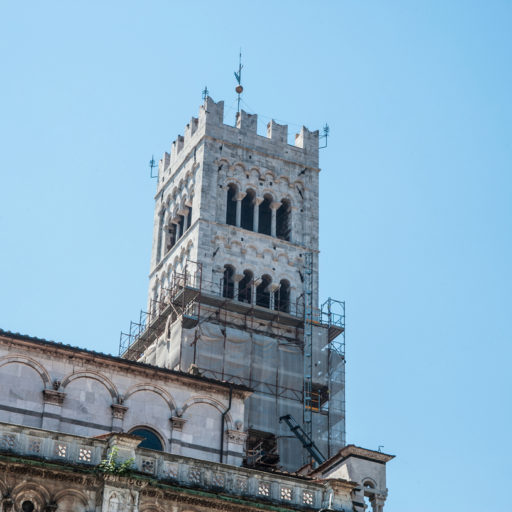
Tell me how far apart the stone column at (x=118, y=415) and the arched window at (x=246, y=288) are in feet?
107

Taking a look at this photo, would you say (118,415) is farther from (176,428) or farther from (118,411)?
(176,428)

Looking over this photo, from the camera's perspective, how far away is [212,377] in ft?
233

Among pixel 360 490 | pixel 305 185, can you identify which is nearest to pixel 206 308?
pixel 305 185

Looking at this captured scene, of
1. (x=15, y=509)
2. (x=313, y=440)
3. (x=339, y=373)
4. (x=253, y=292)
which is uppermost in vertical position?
(x=253, y=292)

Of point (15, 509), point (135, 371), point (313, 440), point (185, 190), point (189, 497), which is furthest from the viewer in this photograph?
point (185, 190)

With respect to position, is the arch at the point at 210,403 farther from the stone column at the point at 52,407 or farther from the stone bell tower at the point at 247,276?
the stone bell tower at the point at 247,276

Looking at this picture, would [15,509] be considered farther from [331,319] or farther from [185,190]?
[185,190]

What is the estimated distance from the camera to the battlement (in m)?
86.8

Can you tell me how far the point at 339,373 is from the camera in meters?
76.8

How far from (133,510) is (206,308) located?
4065 centimetres

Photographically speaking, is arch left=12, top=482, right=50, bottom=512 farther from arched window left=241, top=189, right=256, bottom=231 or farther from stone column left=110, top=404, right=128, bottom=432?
arched window left=241, top=189, right=256, bottom=231

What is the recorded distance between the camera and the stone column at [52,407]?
46.3m

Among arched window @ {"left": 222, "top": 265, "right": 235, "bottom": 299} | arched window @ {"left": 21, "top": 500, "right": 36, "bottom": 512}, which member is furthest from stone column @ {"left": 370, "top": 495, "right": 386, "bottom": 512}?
arched window @ {"left": 222, "top": 265, "right": 235, "bottom": 299}

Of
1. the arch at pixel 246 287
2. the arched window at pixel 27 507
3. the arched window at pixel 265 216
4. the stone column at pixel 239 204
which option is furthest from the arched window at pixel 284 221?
the arched window at pixel 27 507
